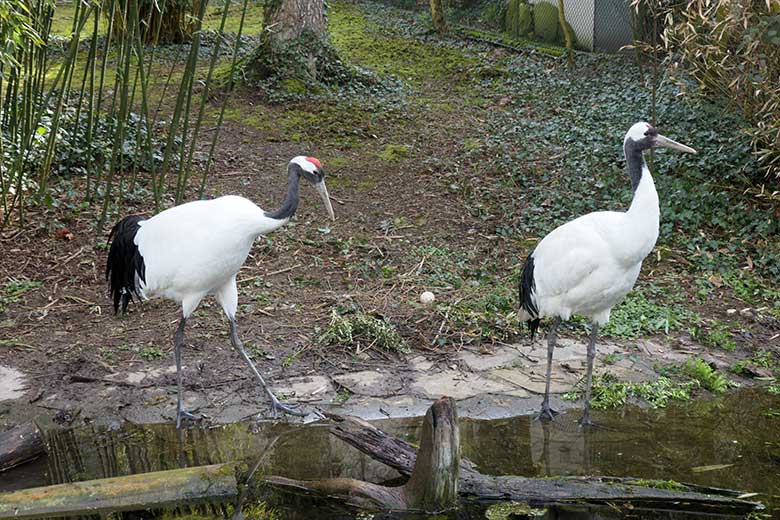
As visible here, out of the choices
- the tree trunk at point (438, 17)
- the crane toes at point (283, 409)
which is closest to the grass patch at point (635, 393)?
the crane toes at point (283, 409)

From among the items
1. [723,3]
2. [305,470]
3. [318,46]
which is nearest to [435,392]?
[305,470]

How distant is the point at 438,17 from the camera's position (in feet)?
54.3

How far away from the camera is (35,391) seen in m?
4.91

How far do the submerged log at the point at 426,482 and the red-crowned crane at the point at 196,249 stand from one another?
940 mm

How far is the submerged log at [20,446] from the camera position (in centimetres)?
415

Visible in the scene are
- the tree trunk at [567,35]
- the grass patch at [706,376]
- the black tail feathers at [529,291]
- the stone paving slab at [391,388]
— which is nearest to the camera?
the stone paving slab at [391,388]

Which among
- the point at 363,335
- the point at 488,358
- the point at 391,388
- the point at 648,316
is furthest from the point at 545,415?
the point at 648,316

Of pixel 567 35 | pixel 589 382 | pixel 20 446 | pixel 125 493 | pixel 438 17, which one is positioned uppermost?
pixel 567 35

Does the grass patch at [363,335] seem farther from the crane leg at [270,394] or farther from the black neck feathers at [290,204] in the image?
the black neck feathers at [290,204]

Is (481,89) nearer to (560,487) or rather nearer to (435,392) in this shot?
(435,392)

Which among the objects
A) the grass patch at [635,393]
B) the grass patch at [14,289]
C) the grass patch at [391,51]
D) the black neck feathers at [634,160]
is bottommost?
the grass patch at [14,289]

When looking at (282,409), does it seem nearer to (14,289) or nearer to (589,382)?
(589,382)

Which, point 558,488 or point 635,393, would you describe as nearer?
point 558,488

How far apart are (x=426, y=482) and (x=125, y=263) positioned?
8.18 ft
